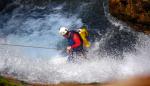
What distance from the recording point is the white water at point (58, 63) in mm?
10648

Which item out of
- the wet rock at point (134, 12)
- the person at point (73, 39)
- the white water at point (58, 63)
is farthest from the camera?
the wet rock at point (134, 12)

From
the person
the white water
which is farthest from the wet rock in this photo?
the person

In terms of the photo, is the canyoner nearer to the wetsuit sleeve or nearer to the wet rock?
the wetsuit sleeve

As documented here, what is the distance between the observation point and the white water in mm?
10648

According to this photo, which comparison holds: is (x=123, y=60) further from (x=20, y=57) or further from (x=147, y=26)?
(x=20, y=57)

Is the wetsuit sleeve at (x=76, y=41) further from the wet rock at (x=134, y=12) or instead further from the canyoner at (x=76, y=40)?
the wet rock at (x=134, y=12)

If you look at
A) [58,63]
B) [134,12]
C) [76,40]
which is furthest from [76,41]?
[134,12]

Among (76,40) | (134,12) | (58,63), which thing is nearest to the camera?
(76,40)

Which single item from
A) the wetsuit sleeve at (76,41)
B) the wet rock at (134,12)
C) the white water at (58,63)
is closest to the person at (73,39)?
the wetsuit sleeve at (76,41)

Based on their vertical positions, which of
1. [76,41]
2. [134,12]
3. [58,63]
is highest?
[134,12]

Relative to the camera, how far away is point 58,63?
39.0 feet

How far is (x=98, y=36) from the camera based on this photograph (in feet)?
42.0

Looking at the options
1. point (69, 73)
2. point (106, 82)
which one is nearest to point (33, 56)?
point (69, 73)

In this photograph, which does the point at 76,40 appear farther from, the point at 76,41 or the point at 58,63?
the point at 58,63
